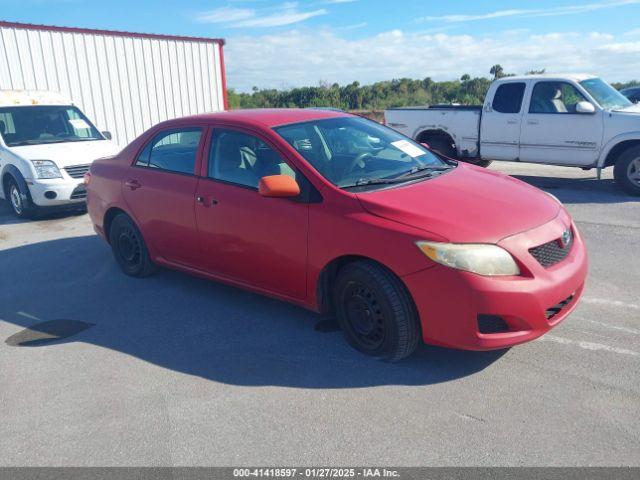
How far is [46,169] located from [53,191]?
394 millimetres

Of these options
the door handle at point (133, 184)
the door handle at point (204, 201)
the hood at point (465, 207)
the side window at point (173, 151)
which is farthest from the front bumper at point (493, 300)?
the door handle at point (133, 184)

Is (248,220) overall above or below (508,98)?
below

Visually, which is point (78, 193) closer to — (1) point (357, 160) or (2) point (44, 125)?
(2) point (44, 125)

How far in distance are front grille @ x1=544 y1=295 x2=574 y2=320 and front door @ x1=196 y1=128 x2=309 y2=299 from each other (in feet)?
5.37

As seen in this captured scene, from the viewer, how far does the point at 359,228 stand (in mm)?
3762

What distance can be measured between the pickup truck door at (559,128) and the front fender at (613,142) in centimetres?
9

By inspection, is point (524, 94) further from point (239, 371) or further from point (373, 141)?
point (239, 371)

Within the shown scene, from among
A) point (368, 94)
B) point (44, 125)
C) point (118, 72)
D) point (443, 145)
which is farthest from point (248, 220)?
point (368, 94)

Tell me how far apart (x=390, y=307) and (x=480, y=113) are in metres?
7.66

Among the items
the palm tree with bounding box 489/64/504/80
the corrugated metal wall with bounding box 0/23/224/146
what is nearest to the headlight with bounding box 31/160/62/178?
the corrugated metal wall with bounding box 0/23/224/146

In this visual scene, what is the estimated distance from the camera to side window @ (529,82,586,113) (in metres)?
9.46

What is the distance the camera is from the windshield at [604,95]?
9.32 meters

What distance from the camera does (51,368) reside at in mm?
4148

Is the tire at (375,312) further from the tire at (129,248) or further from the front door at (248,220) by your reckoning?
the tire at (129,248)
